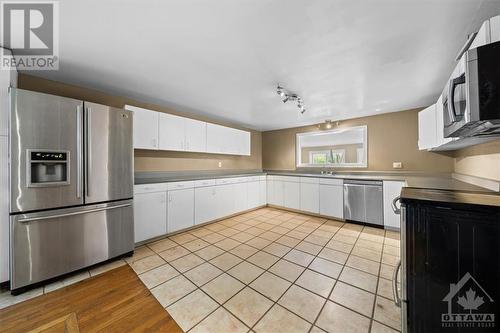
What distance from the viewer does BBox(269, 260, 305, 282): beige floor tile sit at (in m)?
2.03

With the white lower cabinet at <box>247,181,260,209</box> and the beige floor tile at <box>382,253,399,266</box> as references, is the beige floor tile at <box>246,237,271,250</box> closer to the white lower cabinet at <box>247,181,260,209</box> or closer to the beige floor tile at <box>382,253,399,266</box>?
the beige floor tile at <box>382,253,399,266</box>

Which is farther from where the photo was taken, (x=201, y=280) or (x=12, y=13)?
(x=201, y=280)

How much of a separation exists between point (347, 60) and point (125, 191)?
10.1 feet

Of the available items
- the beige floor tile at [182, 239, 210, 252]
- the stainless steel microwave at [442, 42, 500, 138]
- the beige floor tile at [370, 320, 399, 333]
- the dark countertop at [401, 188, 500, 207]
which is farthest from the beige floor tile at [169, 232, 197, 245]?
the stainless steel microwave at [442, 42, 500, 138]

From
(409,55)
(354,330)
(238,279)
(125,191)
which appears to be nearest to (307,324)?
(354,330)

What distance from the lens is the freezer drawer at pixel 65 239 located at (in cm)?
174

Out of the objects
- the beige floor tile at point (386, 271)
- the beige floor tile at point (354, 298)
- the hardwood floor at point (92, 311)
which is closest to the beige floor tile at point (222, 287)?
the hardwood floor at point (92, 311)

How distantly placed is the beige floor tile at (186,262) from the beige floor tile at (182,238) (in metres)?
0.51

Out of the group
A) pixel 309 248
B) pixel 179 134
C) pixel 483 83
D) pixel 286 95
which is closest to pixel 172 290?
pixel 309 248

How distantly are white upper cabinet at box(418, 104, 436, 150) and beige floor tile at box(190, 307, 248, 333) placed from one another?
3.17m

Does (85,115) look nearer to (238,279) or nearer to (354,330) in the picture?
(238,279)

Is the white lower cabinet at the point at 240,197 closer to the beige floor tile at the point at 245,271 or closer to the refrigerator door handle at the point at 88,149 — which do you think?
the beige floor tile at the point at 245,271

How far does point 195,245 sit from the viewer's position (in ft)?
9.18

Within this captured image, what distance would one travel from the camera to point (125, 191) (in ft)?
7.91
